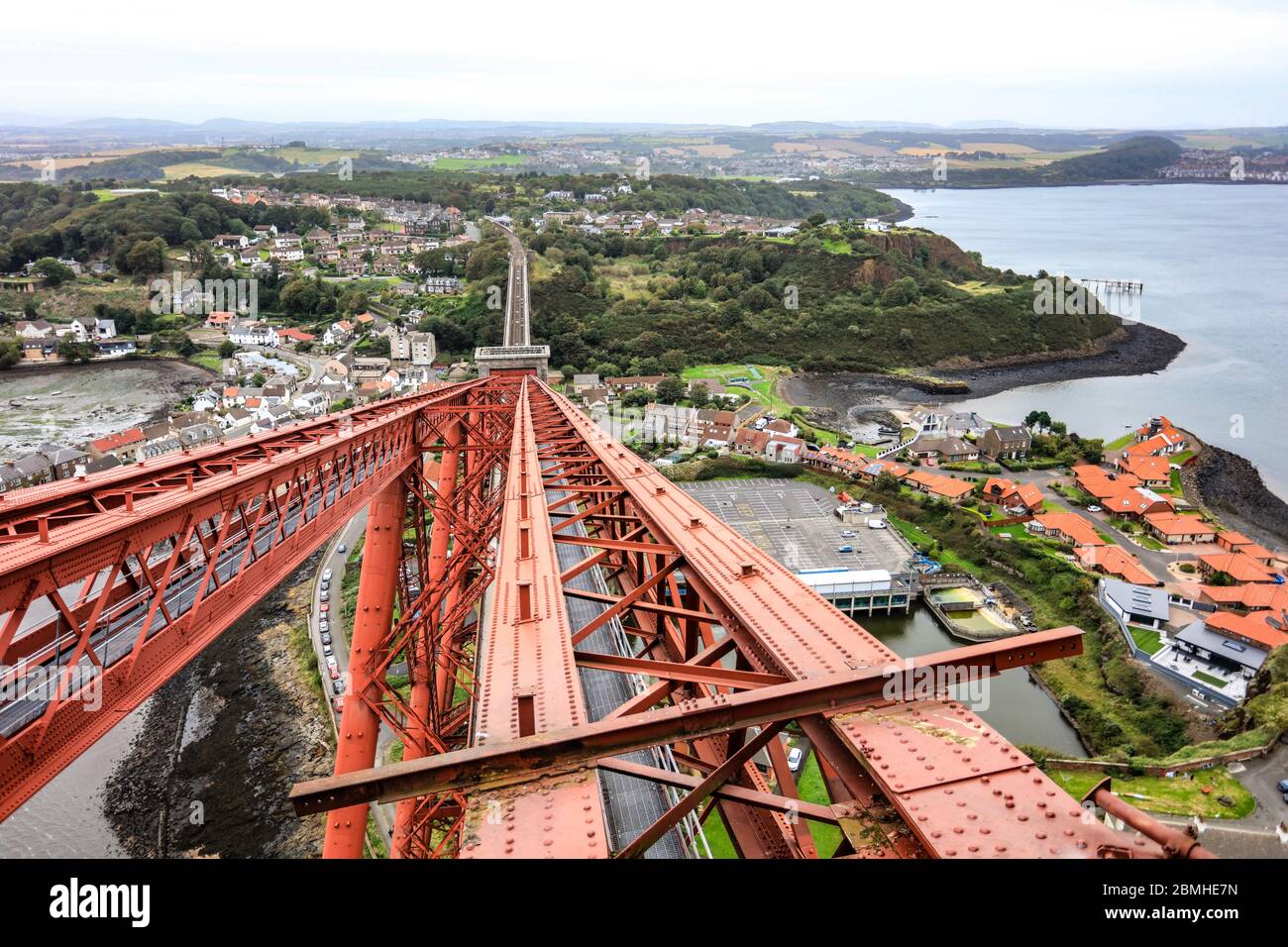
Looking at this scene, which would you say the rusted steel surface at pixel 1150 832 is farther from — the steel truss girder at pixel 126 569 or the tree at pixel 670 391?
the tree at pixel 670 391

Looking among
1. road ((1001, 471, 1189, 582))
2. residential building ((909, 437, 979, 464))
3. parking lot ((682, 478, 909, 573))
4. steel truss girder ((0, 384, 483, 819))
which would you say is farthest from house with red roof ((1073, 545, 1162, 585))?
steel truss girder ((0, 384, 483, 819))

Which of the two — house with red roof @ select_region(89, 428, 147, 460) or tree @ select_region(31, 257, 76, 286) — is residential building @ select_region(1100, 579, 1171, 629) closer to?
house with red roof @ select_region(89, 428, 147, 460)

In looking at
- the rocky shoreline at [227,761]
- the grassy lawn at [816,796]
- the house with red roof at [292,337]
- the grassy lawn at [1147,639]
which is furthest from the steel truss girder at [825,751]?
the house with red roof at [292,337]

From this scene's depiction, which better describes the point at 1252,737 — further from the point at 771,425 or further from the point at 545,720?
the point at 771,425

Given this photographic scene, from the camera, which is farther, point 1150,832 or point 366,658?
point 366,658

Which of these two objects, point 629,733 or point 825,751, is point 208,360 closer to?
point 629,733

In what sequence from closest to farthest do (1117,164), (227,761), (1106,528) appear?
(227,761) < (1106,528) < (1117,164)

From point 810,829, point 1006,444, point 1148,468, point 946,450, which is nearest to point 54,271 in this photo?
point 946,450
